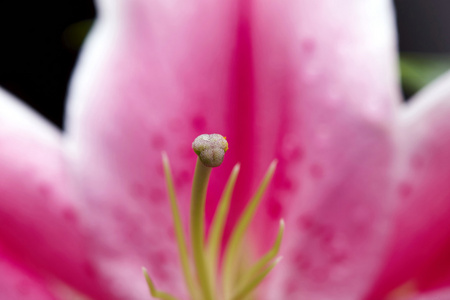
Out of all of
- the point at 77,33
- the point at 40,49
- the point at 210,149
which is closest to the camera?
the point at 210,149

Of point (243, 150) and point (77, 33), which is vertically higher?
point (77, 33)

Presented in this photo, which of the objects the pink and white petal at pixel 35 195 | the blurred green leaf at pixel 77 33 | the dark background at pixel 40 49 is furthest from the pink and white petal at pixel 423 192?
the dark background at pixel 40 49

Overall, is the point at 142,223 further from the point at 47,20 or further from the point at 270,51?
the point at 47,20

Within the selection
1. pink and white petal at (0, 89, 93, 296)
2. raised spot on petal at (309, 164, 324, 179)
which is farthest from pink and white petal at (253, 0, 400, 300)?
pink and white petal at (0, 89, 93, 296)

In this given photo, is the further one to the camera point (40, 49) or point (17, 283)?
point (40, 49)

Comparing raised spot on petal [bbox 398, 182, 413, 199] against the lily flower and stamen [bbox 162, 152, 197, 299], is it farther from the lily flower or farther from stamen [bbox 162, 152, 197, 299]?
stamen [bbox 162, 152, 197, 299]

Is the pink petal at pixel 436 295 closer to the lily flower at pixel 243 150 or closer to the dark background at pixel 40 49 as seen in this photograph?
the lily flower at pixel 243 150

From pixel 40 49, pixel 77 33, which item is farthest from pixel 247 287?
pixel 40 49

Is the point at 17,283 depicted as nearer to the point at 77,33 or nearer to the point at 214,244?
the point at 214,244
